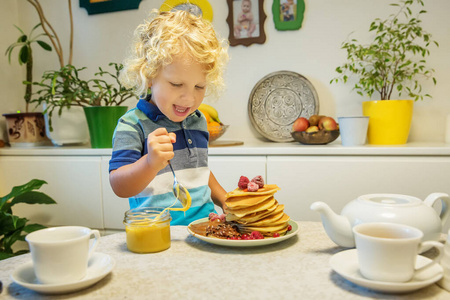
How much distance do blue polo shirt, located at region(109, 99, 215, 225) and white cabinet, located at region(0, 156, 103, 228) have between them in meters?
1.04

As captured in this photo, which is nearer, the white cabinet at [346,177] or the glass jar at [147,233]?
the glass jar at [147,233]

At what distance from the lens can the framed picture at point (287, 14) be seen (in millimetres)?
2275

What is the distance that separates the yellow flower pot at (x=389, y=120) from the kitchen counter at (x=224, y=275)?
1.26 m

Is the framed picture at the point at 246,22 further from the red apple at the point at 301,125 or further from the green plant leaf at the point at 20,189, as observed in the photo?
the green plant leaf at the point at 20,189

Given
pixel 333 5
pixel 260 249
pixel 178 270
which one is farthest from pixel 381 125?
pixel 178 270

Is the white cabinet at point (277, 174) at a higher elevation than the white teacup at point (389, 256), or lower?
lower

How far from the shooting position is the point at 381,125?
1974 millimetres

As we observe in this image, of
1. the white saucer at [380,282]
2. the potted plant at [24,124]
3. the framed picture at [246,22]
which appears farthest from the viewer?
the potted plant at [24,124]

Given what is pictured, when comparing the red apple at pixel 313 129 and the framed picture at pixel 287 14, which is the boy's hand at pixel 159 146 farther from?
the framed picture at pixel 287 14

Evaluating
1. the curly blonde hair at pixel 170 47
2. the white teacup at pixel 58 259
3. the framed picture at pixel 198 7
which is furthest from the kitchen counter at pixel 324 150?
the white teacup at pixel 58 259

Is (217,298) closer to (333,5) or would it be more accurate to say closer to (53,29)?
(333,5)

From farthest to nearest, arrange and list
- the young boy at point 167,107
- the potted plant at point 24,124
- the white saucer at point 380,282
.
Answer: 1. the potted plant at point 24,124
2. the young boy at point 167,107
3. the white saucer at point 380,282

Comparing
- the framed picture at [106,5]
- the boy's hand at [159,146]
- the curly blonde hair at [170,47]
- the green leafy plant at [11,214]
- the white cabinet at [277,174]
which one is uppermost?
the framed picture at [106,5]

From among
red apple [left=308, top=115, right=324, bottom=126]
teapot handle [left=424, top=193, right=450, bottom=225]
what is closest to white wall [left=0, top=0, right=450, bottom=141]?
red apple [left=308, top=115, right=324, bottom=126]
